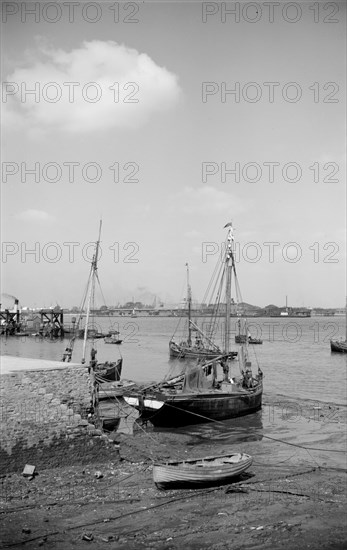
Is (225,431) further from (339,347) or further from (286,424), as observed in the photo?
(339,347)

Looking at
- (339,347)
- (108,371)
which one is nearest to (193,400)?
(108,371)

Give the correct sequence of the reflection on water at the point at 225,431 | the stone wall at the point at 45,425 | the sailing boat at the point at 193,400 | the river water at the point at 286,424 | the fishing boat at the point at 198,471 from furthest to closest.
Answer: the sailing boat at the point at 193,400 < the reflection on water at the point at 225,431 < the river water at the point at 286,424 < the stone wall at the point at 45,425 < the fishing boat at the point at 198,471

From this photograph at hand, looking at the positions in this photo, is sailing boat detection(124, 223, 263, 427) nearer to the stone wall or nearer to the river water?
the river water

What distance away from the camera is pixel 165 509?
14.7m

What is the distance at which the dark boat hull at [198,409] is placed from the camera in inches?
1051

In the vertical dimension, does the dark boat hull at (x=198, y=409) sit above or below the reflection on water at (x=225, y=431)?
above

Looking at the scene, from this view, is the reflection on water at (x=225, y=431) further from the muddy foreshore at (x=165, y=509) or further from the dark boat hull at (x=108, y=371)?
the dark boat hull at (x=108, y=371)

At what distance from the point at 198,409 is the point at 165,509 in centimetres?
1320

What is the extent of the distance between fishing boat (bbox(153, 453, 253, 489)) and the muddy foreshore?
0.28m

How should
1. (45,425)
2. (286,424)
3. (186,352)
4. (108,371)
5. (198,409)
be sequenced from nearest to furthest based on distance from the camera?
(45,425) → (198,409) → (286,424) → (108,371) → (186,352)

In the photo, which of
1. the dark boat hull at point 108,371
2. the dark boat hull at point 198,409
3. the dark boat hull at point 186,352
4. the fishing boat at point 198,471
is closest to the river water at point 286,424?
the dark boat hull at point 198,409

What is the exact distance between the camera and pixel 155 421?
26891 mm

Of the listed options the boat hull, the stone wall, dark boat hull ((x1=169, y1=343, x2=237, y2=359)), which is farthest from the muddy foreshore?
the boat hull

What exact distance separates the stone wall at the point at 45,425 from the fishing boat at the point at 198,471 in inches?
103
